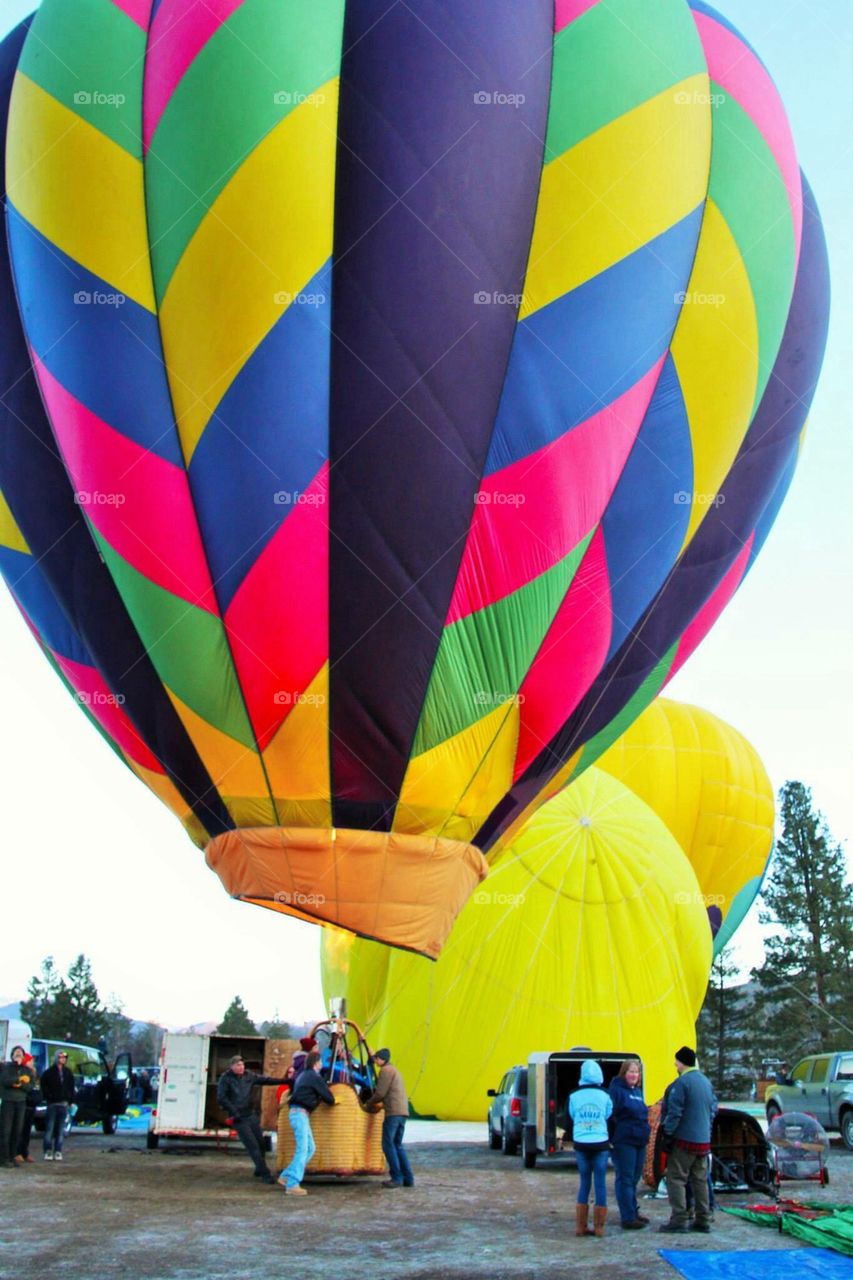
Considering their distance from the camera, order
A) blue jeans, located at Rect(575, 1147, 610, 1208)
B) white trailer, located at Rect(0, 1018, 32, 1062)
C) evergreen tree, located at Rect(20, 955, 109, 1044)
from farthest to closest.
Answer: evergreen tree, located at Rect(20, 955, 109, 1044), white trailer, located at Rect(0, 1018, 32, 1062), blue jeans, located at Rect(575, 1147, 610, 1208)

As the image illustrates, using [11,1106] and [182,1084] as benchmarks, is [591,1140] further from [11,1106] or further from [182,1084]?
[182,1084]

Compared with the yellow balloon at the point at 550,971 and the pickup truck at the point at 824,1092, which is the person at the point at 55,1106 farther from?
the pickup truck at the point at 824,1092

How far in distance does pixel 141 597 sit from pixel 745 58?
307 inches

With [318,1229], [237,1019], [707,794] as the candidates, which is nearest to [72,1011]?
[237,1019]

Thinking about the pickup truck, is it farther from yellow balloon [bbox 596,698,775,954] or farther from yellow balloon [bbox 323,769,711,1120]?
Result: yellow balloon [bbox 596,698,775,954]

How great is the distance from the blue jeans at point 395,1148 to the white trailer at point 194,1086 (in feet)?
12.7

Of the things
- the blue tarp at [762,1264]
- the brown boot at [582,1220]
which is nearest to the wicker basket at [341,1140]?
the brown boot at [582,1220]

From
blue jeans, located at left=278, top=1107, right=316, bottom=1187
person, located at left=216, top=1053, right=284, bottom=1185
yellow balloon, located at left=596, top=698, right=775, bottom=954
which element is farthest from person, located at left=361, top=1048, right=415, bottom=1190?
yellow balloon, located at left=596, top=698, right=775, bottom=954

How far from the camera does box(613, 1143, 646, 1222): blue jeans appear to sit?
26.3 ft

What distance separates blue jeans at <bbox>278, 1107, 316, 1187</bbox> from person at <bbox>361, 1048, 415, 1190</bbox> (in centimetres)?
57

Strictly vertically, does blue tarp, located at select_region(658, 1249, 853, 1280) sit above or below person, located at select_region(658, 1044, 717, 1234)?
below

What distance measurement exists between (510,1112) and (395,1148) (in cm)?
395

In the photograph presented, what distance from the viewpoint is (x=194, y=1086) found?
48.2 ft

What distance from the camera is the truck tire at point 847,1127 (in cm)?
1500
